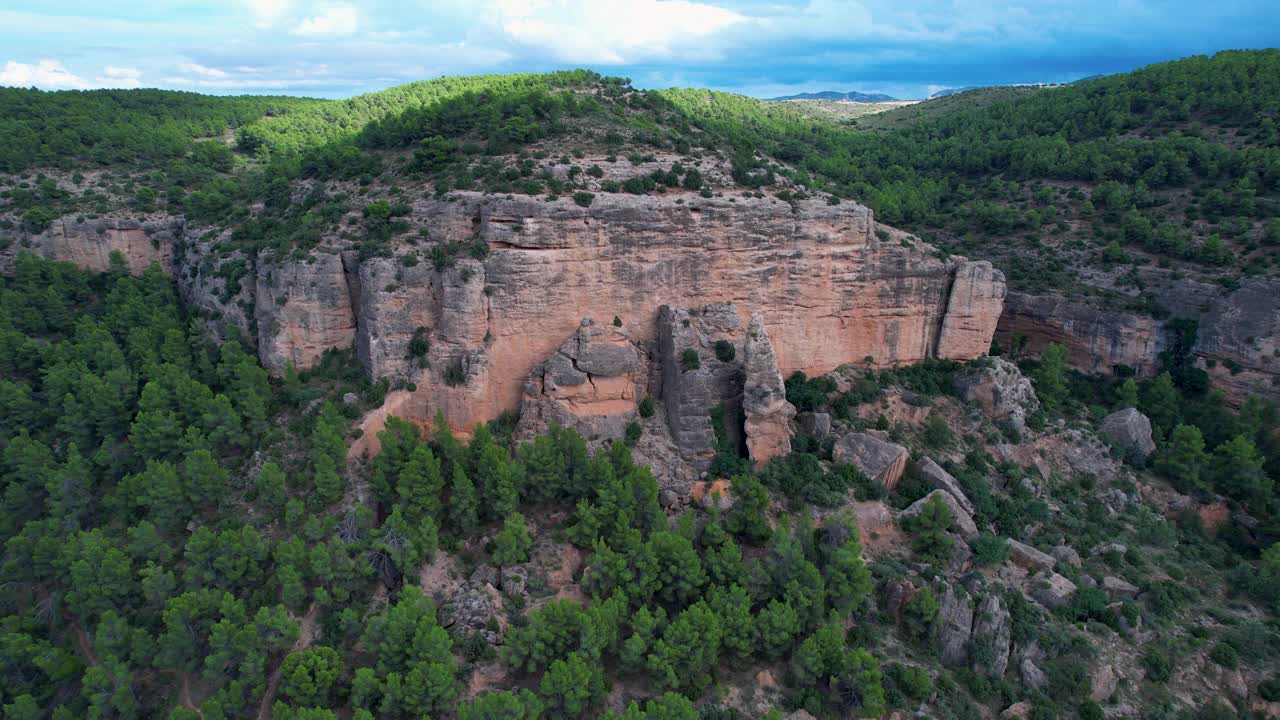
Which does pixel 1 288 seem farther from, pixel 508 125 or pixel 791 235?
pixel 791 235

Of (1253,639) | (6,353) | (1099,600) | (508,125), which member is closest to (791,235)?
(508,125)

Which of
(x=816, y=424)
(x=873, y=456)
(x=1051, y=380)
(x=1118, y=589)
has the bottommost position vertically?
(x=1118, y=589)

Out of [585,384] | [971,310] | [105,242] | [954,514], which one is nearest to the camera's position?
[954,514]

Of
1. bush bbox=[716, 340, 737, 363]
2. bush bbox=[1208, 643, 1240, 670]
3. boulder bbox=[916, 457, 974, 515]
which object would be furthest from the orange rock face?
bush bbox=[1208, 643, 1240, 670]

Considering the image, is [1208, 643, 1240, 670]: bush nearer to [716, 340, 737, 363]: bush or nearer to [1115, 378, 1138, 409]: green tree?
[1115, 378, 1138, 409]: green tree

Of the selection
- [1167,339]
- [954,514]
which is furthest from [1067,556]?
[1167,339]

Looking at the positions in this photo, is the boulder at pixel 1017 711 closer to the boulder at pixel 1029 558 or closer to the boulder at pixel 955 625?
the boulder at pixel 955 625

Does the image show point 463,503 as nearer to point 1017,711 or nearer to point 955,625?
point 955,625
